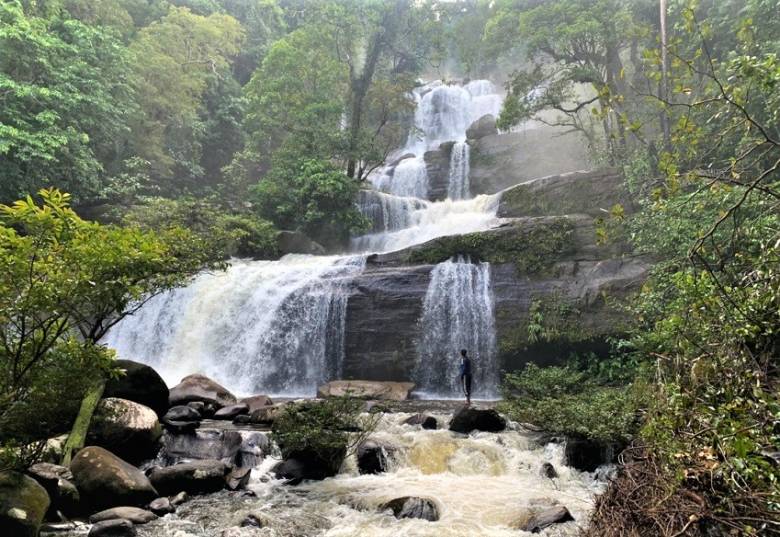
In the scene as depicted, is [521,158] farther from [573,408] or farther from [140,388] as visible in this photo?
[140,388]

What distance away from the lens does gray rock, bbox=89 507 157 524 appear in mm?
6441

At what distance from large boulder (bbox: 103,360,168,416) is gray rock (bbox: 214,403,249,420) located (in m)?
1.27

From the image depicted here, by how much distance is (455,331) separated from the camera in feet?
53.7

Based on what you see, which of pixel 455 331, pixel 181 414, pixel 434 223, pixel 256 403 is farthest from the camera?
pixel 434 223

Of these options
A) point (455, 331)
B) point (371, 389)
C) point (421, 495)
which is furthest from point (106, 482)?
point (455, 331)

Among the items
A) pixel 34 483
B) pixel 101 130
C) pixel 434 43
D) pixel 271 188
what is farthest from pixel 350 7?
pixel 34 483

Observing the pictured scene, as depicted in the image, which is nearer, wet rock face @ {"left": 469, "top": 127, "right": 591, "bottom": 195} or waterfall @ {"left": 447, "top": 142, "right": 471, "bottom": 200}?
wet rock face @ {"left": 469, "top": 127, "right": 591, "bottom": 195}

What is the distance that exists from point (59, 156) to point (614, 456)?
74.7 feet

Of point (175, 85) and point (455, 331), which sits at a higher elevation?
point (175, 85)

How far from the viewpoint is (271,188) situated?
25953 millimetres

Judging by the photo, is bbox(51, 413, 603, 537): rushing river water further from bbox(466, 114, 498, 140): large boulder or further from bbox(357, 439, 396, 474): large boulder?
bbox(466, 114, 498, 140): large boulder

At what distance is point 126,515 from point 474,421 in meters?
6.41

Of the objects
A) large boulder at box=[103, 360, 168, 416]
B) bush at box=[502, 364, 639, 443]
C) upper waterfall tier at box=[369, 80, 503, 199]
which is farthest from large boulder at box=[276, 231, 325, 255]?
bush at box=[502, 364, 639, 443]

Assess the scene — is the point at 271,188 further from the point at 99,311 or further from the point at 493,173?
the point at 99,311
